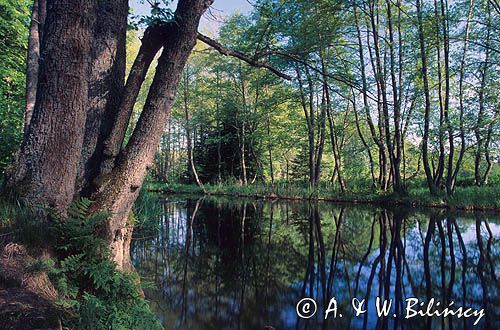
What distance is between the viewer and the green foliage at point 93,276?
2221 millimetres

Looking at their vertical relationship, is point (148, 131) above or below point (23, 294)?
above

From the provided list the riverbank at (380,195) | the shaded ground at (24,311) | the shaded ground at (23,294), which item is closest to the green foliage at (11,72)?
the riverbank at (380,195)

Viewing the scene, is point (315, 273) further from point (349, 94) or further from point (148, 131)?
point (349, 94)

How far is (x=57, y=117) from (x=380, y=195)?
14639 mm

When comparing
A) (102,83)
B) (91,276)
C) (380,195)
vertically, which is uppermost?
(102,83)

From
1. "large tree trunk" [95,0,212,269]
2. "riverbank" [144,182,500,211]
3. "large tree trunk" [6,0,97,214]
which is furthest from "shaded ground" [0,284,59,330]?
"riverbank" [144,182,500,211]

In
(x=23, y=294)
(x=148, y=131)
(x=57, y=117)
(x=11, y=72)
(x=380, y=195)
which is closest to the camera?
(x=23, y=294)

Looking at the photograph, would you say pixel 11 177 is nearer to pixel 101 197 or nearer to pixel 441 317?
pixel 101 197

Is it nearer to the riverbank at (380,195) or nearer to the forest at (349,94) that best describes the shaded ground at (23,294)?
the forest at (349,94)

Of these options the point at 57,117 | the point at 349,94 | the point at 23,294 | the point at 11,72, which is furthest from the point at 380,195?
the point at 23,294

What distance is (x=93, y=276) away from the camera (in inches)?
95.7

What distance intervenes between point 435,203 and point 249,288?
457 inches

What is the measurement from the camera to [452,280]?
4.21 meters

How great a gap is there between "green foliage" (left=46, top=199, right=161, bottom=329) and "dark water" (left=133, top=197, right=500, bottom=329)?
0.43 meters
